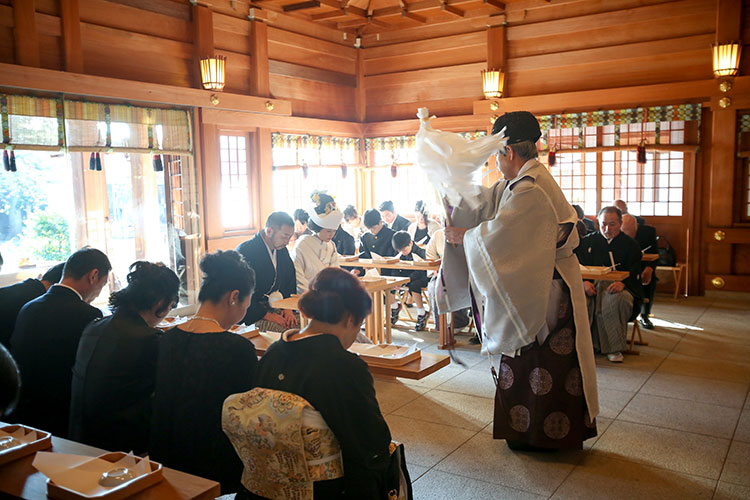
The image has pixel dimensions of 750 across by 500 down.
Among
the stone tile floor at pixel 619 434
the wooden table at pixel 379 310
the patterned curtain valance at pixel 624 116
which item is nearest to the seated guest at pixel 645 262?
the stone tile floor at pixel 619 434

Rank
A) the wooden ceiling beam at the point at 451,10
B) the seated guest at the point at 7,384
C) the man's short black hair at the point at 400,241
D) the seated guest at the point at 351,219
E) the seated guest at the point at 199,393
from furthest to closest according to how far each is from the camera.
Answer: the seated guest at the point at 351,219, the wooden ceiling beam at the point at 451,10, the man's short black hair at the point at 400,241, the seated guest at the point at 199,393, the seated guest at the point at 7,384

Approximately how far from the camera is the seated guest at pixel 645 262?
6281 millimetres

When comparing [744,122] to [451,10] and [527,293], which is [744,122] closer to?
[451,10]

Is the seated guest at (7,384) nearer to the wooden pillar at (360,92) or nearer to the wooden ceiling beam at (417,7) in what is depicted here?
the wooden ceiling beam at (417,7)

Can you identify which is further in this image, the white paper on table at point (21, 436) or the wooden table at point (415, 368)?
the wooden table at point (415, 368)

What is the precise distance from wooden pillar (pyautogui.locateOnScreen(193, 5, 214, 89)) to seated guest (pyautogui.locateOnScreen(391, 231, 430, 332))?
2.99 m

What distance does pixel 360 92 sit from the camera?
10062mm

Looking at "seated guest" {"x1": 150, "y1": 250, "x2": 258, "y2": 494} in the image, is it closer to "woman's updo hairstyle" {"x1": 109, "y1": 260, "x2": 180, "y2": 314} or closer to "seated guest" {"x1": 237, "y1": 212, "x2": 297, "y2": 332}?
"woman's updo hairstyle" {"x1": 109, "y1": 260, "x2": 180, "y2": 314}

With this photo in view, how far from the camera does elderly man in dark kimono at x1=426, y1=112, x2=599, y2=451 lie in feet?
10.1

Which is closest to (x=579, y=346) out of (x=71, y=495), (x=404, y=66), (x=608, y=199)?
(x=71, y=495)

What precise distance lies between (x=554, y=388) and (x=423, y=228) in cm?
442

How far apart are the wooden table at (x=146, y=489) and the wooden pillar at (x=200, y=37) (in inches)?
241

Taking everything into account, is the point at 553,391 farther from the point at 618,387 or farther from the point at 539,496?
the point at 618,387

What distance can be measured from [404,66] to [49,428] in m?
8.10
